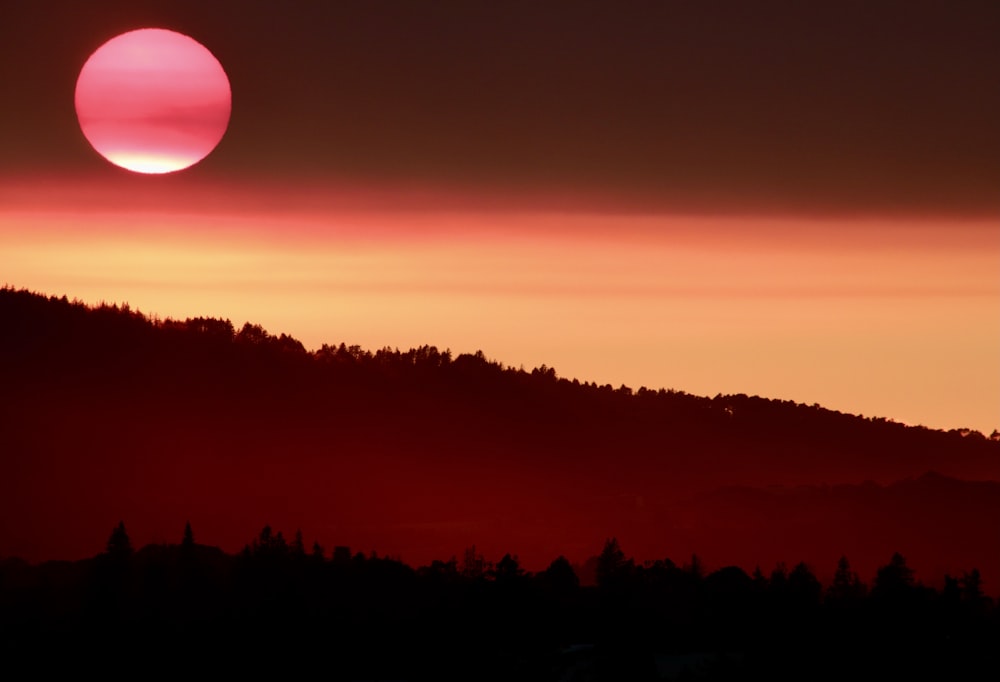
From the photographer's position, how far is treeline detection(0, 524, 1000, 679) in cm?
13238

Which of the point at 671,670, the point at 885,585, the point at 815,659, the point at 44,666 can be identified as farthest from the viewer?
the point at 885,585

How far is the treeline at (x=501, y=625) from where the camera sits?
132 metres

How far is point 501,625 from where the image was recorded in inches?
6280

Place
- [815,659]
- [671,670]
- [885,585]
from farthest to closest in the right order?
[885,585] < [671,670] < [815,659]

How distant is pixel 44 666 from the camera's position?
490 feet

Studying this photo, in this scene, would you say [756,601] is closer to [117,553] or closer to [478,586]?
[478,586]

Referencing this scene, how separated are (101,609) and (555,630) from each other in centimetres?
3657

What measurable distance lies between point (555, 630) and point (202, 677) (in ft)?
93.9

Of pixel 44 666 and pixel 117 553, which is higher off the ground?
pixel 117 553

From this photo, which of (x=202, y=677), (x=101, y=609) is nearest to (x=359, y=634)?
(x=202, y=677)

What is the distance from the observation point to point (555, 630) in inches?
6319

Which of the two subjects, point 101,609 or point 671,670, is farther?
point 101,609

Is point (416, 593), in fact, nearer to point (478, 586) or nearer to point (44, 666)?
point (478, 586)

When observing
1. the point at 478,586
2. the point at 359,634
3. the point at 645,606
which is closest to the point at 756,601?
the point at 645,606
